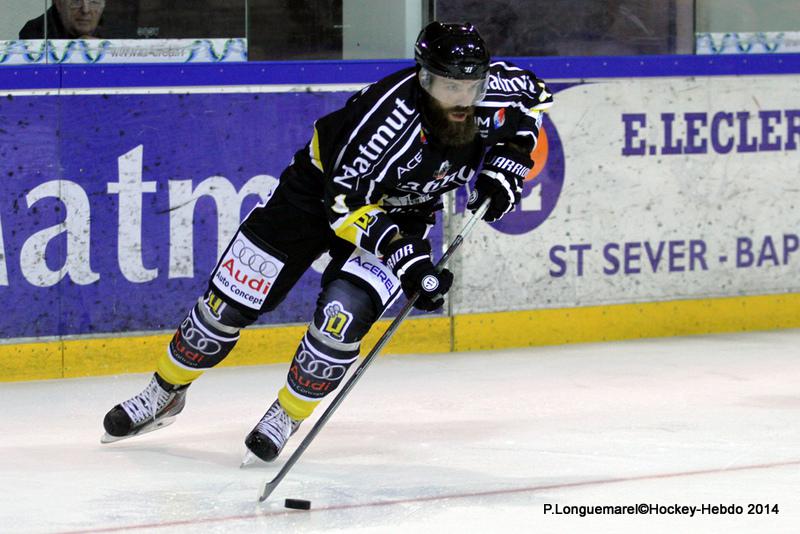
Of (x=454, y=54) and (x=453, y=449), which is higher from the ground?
(x=454, y=54)

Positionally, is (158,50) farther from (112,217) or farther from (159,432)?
(159,432)

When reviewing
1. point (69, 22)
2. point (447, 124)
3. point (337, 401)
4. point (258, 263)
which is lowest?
point (337, 401)

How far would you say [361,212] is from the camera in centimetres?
409

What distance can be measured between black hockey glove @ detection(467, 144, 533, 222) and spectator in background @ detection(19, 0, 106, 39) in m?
1.91

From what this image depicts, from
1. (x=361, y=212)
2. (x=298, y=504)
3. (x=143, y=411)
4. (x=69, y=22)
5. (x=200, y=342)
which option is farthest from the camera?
(x=69, y=22)

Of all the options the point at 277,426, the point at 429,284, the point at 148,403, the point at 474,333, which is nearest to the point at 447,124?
the point at 429,284

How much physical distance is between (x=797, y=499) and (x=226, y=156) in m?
2.68

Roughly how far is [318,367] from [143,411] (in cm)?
66

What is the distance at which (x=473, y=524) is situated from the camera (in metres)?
3.74

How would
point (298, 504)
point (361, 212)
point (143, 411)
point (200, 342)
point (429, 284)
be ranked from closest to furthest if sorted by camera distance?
point (298, 504) → point (429, 284) → point (361, 212) → point (200, 342) → point (143, 411)

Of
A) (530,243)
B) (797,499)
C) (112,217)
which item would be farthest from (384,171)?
(530,243)

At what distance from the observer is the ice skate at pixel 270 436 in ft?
14.0

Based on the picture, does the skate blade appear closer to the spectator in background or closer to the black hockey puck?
the black hockey puck

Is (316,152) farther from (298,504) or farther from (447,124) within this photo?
(298,504)
